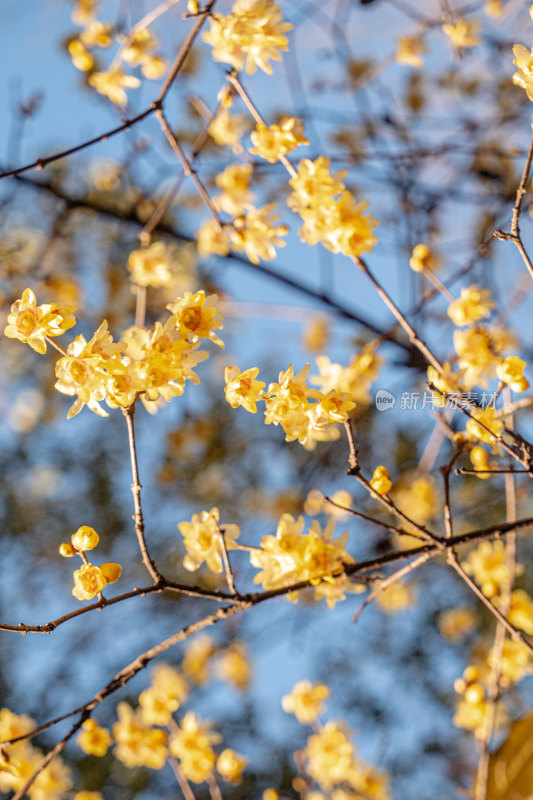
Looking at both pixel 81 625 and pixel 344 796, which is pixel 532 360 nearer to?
pixel 344 796

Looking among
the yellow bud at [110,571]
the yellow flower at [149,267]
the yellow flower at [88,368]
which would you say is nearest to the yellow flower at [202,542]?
the yellow bud at [110,571]

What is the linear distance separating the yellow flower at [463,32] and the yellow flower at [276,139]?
3.56ft

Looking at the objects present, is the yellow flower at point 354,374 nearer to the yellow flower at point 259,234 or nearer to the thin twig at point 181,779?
the yellow flower at point 259,234

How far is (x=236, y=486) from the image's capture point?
3816mm

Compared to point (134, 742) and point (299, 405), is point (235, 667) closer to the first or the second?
point (134, 742)

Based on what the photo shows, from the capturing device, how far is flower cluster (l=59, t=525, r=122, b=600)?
928 millimetres

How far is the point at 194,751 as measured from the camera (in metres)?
1.76

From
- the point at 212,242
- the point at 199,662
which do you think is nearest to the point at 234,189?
the point at 212,242

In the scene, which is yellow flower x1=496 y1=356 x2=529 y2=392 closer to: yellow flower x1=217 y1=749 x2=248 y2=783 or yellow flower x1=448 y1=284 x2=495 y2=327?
yellow flower x1=448 y1=284 x2=495 y2=327

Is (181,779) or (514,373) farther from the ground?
(514,373)

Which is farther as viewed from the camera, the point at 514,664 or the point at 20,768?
the point at 514,664

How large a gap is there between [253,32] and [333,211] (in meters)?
0.42

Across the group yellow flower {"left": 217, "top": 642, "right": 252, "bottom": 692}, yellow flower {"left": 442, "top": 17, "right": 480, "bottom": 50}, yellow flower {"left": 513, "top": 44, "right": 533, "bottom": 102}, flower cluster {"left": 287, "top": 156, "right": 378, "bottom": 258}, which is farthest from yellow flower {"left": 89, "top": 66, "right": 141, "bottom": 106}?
yellow flower {"left": 217, "top": 642, "right": 252, "bottom": 692}

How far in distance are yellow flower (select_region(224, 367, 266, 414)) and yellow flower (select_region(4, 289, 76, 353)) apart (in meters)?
0.25
